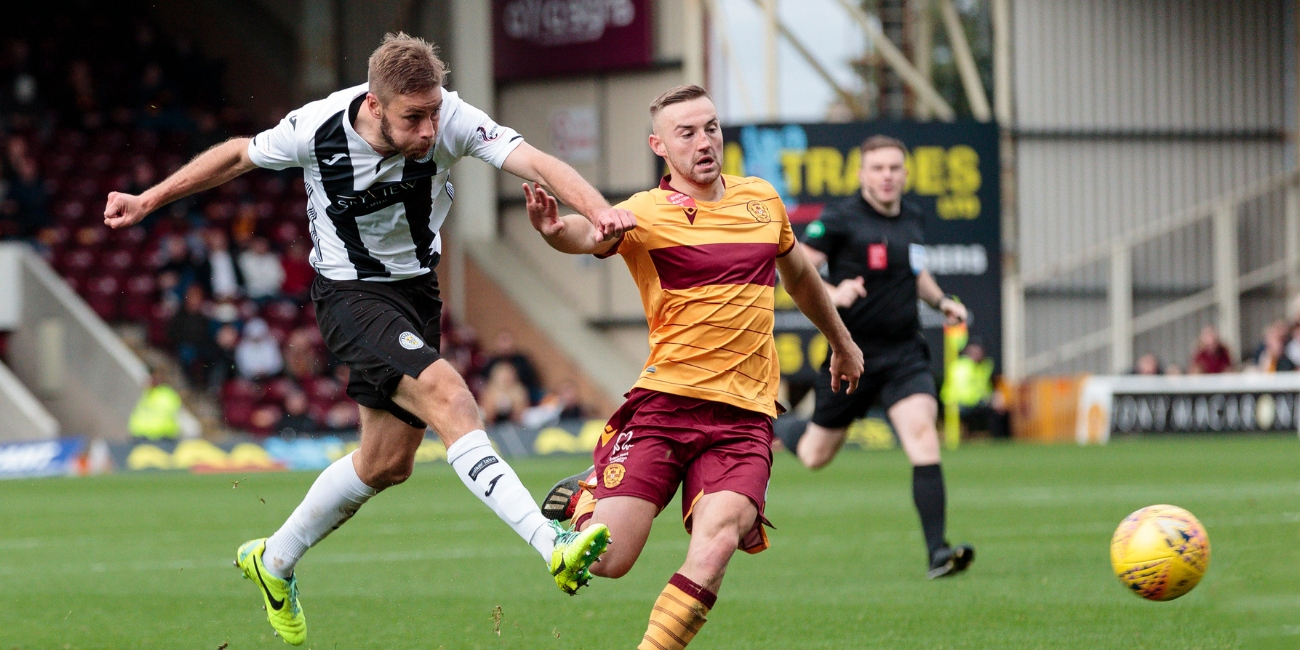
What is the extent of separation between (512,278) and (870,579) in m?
21.5

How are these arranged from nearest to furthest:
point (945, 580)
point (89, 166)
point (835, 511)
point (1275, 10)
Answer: point (945, 580)
point (835, 511)
point (89, 166)
point (1275, 10)

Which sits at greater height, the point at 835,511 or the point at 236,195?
the point at 236,195

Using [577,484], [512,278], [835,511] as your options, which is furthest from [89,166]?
[577,484]

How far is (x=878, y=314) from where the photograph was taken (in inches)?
332

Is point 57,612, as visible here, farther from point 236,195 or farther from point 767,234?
point 236,195

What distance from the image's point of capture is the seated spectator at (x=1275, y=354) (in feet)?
75.4

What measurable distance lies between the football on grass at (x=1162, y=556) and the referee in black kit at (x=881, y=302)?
2128mm

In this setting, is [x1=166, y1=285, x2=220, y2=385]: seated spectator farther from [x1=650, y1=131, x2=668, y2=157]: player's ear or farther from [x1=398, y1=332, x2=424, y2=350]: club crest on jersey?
[x1=650, y1=131, x2=668, y2=157]: player's ear

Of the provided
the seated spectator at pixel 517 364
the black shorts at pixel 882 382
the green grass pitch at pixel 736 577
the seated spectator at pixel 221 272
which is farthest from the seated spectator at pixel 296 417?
the black shorts at pixel 882 382

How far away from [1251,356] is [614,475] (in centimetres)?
2535

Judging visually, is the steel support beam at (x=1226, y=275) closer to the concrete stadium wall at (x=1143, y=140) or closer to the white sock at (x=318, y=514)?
the concrete stadium wall at (x=1143, y=140)

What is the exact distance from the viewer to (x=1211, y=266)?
95.1 feet

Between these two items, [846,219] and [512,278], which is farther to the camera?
[512,278]

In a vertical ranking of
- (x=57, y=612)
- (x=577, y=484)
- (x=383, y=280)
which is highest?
(x=383, y=280)
